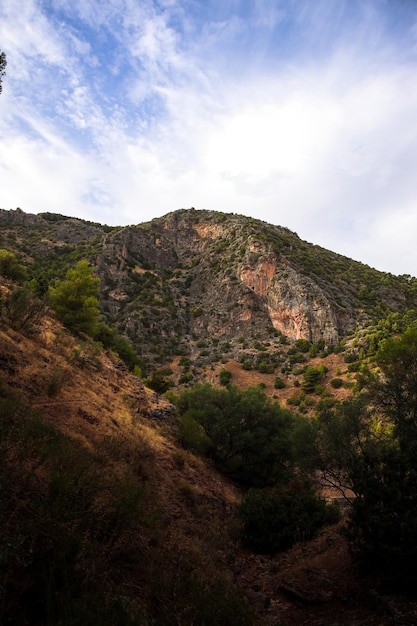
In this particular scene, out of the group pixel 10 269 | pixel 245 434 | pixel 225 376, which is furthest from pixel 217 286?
pixel 245 434

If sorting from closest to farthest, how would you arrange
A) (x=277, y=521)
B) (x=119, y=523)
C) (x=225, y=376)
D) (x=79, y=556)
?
(x=79, y=556) → (x=119, y=523) → (x=277, y=521) → (x=225, y=376)

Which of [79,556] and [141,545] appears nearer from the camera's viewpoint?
[79,556]

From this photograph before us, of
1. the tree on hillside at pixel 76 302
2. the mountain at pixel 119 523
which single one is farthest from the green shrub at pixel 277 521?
the tree on hillside at pixel 76 302

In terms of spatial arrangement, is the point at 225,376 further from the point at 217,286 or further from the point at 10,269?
the point at 10,269

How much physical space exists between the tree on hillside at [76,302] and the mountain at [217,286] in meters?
28.1

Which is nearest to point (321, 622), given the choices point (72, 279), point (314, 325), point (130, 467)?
point (130, 467)

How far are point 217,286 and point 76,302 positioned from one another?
50.5 meters

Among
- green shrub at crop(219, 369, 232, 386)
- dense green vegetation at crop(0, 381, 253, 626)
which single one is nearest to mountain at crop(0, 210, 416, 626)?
dense green vegetation at crop(0, 381, 253, 626)

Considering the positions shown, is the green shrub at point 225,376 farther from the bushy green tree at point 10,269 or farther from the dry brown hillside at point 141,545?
the dry brown hillside at point 141,545

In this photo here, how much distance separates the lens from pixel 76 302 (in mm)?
24828

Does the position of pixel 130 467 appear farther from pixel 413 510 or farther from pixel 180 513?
pixel 413 510

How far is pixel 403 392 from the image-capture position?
54.5 ft

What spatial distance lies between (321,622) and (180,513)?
4.76 meters

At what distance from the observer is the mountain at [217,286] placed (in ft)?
196
